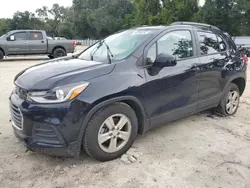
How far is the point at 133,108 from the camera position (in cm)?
340

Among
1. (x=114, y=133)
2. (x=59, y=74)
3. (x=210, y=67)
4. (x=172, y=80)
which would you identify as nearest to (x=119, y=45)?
(x=172, y=80)

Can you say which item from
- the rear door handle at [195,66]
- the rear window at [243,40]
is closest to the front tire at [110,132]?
the rear door handle at [195,66]

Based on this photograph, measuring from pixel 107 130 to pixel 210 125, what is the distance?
2.19 m

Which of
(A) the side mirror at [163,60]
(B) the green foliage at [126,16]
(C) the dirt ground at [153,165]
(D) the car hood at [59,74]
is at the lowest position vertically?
(C) the dirt ground at [153,165]

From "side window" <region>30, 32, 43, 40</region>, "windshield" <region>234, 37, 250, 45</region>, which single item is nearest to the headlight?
"side window" <region>30, 32, 43, 40</region>

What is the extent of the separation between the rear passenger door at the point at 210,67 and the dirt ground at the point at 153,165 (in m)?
0.58

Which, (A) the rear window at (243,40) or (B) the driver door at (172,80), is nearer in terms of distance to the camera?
(B) the driver door at (172,80)

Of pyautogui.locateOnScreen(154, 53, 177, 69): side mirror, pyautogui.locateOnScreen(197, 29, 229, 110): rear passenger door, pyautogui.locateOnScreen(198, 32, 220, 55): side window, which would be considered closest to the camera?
pyautogui.locateOnScreen(154, 53, 177, 69): side mirror

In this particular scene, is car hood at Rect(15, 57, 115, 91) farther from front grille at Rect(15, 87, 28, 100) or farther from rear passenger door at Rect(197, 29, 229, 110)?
rear passenger door at Rect(197, 29, 229, 110)

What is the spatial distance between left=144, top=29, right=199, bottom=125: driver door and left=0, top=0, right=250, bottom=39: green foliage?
33806mm

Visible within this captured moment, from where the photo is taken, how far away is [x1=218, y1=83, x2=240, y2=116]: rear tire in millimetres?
4820

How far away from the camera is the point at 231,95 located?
5.00 meters

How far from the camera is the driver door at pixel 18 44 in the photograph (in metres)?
14.0

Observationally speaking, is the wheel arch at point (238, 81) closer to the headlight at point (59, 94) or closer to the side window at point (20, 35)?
the headlight at point (59, 94)
